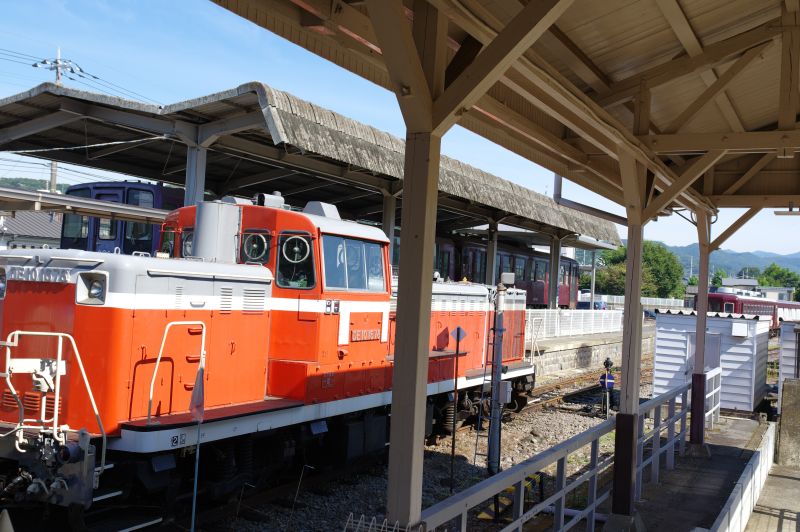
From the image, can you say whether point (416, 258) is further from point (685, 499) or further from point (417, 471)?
point (685, 499)

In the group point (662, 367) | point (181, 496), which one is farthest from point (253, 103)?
point (662, 367)

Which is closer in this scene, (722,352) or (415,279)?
(415,279)

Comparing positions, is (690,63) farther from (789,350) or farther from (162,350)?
(789,350)

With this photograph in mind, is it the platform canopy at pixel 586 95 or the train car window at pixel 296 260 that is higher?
the platform canopy at pixel 586 95

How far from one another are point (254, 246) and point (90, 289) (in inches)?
86.3

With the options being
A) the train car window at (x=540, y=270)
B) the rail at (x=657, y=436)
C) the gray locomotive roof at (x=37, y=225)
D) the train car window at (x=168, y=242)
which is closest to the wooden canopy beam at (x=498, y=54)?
the rail at (x=657, y=436)

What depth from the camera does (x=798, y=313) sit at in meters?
45.6

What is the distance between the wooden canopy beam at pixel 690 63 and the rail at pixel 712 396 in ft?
22.0

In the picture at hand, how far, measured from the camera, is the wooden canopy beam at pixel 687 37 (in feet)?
17.2

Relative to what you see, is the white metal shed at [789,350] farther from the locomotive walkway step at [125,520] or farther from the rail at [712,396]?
the locomotive walkway step at [125,520]

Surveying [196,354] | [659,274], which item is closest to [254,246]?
[196,354]

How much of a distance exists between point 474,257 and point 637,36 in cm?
2131

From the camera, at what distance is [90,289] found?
640 cm

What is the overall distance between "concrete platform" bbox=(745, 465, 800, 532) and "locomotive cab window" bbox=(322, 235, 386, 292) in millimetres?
4991
